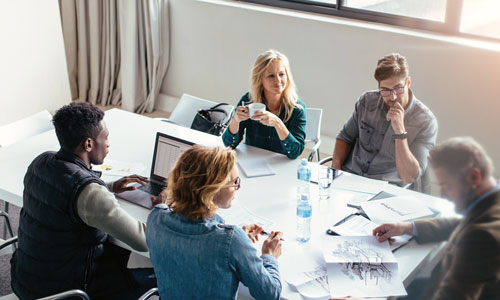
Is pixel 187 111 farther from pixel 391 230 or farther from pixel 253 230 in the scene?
pixel 391 230

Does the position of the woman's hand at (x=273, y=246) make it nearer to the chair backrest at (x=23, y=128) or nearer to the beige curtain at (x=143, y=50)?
the chair backrest at (x=23, y=128)

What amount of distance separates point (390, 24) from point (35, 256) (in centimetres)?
336

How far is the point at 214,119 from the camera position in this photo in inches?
160

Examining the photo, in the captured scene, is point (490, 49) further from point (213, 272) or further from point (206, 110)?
point (213, 272)

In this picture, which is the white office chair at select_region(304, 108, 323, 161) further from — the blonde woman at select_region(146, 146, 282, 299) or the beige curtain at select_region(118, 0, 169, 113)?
the beige curtain at select_region(118, 0, 169, 113)

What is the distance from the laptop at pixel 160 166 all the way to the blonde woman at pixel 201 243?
2.61 feet

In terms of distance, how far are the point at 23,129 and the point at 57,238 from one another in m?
1.44

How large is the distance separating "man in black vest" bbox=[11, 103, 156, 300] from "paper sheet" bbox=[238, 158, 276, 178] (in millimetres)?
830

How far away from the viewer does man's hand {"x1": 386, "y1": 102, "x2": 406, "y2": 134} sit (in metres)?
3.32

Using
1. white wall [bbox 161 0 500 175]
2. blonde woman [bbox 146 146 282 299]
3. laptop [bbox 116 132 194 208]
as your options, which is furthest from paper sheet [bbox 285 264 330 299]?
white wall [bbox 161 0 500 175]

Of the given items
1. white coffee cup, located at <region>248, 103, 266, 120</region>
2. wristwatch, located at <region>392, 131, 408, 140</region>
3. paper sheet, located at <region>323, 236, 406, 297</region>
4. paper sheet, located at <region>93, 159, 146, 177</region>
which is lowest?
paper sheet, located at <region>323, 236, 406, 297</region>

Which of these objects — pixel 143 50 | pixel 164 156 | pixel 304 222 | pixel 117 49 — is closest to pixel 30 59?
pixel 117 49

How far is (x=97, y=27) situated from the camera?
5902 mm

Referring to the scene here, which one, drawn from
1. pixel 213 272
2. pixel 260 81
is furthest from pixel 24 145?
pixel 213 272
